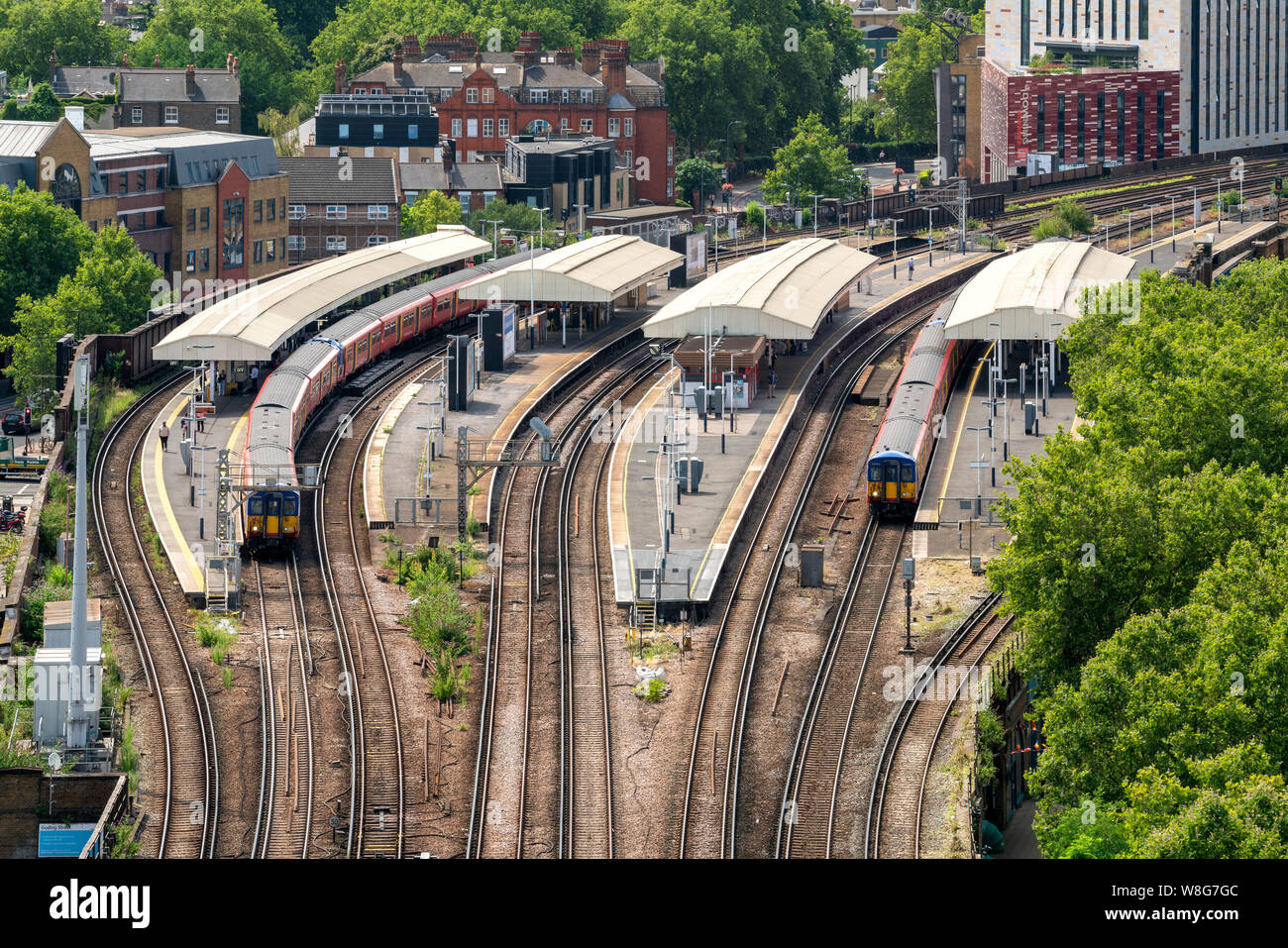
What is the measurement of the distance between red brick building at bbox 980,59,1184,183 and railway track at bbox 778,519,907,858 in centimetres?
11250

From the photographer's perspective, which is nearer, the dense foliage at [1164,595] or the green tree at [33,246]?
the dense foliage at [1164,595]

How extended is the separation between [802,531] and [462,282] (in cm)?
4130

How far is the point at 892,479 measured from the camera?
62000mm

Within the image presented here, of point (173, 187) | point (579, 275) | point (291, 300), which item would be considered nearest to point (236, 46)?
point (173, 187)

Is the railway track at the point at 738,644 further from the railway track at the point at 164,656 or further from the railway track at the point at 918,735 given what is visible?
the railway track at the point at 164,656

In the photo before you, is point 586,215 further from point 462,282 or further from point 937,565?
point 937,565

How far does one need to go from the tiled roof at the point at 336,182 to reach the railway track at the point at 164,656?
2010 inches

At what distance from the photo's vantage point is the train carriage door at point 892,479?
61938mm

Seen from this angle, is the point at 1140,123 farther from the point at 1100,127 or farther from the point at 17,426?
the point at 17,426

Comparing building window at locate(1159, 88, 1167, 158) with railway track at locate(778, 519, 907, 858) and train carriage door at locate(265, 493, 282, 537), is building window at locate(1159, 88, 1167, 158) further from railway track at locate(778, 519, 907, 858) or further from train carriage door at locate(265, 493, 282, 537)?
train carriage door at locate(265, 493, 282, 537)

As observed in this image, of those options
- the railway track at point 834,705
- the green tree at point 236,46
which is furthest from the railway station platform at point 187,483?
the green tree at point 236,46

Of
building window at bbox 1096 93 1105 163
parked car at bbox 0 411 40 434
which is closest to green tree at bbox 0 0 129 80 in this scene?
building window at bbox 1096 93 1105 163
